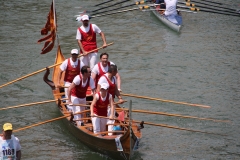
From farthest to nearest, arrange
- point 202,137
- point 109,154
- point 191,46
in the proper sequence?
point 191,46 < point 202,137 < point 109,154

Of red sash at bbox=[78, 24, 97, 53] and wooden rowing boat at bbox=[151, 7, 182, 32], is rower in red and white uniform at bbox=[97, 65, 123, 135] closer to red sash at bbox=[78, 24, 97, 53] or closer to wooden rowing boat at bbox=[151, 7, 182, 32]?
red sash at bbox=[78, 24, 97, 53]

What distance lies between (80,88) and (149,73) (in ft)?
18.0

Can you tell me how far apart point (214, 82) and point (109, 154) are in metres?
6.04

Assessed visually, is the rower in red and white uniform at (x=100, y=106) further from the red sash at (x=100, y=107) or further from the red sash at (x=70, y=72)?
the red sash at (x=70, y=72)

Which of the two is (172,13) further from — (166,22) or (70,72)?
(70,72)

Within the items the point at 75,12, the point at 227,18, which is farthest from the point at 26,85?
the point at 227,18

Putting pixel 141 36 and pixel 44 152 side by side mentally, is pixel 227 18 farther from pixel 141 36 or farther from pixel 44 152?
pixel 44 152

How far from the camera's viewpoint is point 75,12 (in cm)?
2183

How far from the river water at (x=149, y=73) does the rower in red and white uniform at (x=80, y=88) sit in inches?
27.7

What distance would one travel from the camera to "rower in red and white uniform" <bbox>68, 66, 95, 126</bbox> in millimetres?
10496

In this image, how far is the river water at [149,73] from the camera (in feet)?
37.1

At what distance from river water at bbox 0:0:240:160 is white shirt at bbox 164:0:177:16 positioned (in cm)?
63

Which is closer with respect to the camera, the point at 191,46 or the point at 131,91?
the point at 131,91

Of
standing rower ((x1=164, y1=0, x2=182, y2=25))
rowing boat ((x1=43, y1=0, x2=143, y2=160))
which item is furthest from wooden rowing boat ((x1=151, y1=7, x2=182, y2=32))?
rowing boat ((x1=43, y1=0, x2=143, y2=160))
